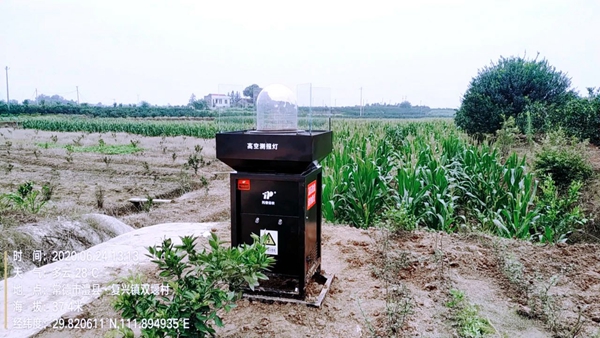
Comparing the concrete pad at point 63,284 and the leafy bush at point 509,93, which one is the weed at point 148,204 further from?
the leafy bush at point 509,93

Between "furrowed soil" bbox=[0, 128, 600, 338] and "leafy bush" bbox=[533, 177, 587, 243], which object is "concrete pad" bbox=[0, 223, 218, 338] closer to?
"furrowed soil" bbox=[0, 128, 600, 338]

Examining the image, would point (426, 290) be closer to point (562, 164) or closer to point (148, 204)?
point (562, 164)

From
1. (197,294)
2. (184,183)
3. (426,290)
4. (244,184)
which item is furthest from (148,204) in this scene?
(197,294)

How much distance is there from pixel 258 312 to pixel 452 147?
6427 millimetres

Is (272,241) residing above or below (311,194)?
below

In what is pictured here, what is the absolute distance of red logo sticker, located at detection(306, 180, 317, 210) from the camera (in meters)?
3.09

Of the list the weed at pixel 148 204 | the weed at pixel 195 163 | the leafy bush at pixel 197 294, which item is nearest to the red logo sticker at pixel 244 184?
the leafy bush at pixel 197 294

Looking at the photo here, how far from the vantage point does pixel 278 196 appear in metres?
3.04

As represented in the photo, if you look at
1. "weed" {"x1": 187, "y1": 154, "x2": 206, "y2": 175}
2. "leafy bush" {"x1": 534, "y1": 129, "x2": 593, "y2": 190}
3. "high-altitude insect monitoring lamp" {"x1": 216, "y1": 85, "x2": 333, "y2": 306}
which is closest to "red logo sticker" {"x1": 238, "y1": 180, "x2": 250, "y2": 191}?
"high-altitude insect monitoring lamp" {"x1": 216, "y1": 85, "x2": 333, "y2": 306}

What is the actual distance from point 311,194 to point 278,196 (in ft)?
1.02

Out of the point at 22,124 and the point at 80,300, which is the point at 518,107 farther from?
the point at 22,124

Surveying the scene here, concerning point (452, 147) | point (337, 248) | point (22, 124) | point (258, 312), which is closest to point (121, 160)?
point (452, 147)

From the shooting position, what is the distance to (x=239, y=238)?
3174 millimetres

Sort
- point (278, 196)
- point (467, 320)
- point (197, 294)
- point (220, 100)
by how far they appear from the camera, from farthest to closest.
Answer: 1. point (220, 100)
2. point (278, 196)
3. point (467, 320)
4. point (197, 294)
